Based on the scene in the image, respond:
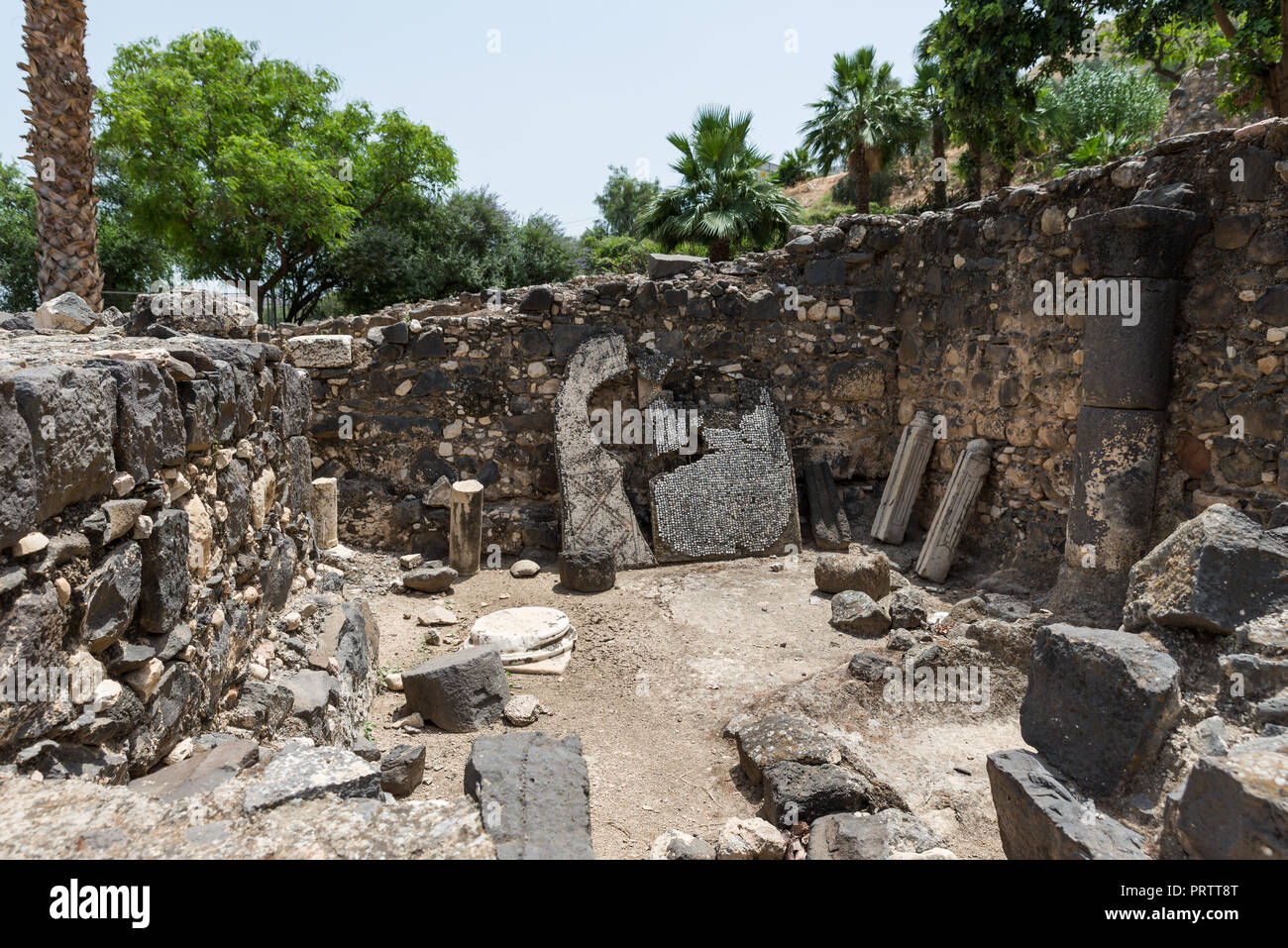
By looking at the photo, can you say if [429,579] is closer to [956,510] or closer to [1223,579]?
[956,510]

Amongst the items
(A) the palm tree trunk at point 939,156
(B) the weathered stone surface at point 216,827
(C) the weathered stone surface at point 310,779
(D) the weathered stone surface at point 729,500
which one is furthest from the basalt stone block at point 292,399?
(A) the palm tree trunk at point 939,156

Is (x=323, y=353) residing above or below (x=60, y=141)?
below

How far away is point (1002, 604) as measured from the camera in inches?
226

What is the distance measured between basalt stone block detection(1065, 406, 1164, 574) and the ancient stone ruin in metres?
0.02

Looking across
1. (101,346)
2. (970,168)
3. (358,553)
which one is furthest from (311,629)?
(970,168)

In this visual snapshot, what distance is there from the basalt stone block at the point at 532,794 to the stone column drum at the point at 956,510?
14.5ft

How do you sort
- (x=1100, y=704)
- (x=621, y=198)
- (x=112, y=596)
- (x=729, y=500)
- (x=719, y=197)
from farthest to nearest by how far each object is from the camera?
(x=621, y=198), (x=719, y=197), (x=729, y=500), (x=1100, y=704), (x=112, y=596)

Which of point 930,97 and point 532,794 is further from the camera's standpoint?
point 930,97

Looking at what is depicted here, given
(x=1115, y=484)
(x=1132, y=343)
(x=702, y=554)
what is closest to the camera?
(x=1132, y=343)

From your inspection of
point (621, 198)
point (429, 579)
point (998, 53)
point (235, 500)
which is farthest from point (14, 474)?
point (621, 198)

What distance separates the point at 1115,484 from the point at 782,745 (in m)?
3.16

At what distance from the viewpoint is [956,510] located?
265 inches

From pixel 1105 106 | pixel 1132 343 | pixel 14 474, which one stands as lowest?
pixel 14 474
